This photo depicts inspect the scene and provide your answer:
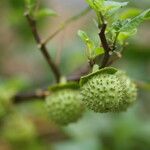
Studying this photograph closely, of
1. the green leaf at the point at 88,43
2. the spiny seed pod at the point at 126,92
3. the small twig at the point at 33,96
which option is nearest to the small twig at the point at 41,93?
the small twig at the point at 33,96

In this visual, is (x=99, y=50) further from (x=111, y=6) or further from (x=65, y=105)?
(x=65, y=105)

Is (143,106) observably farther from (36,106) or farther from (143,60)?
(36,106)

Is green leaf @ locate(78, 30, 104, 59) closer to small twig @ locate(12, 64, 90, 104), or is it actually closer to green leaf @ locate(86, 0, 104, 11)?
green leaf @ locate(86, 0, 104, 11)

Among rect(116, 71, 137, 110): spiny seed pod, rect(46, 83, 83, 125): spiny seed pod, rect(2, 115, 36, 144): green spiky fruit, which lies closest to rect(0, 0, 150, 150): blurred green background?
rect(2, 115, 36, 144): green spiky fruit

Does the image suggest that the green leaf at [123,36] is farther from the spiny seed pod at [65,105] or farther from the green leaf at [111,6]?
the spiny seed pod at [65,105]

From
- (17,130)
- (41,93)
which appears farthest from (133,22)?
(17,130)
